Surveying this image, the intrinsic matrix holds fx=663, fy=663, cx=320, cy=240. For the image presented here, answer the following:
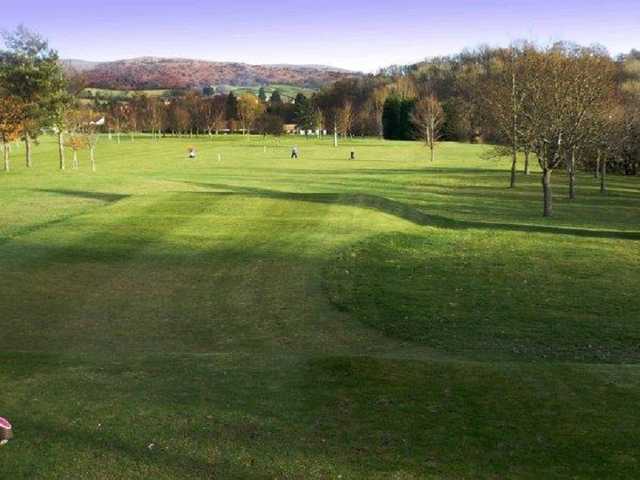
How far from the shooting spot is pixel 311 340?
1421 cm

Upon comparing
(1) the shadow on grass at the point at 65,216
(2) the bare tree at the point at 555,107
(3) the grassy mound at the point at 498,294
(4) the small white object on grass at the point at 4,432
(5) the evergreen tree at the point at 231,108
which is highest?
(5) the evergreen tree at the point at 231,108

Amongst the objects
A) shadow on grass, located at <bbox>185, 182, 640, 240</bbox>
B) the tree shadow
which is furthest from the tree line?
the tree shadow

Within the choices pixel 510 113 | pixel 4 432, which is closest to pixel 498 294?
pixel 4 432

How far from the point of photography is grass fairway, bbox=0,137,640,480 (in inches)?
285

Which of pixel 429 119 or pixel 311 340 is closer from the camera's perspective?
pixel 311 340

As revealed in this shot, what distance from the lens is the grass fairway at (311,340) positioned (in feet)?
23.8

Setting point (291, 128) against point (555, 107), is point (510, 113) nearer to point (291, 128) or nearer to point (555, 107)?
point (555, 107)

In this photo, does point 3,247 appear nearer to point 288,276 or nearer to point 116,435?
point 288,276

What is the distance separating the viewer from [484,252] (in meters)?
24.3

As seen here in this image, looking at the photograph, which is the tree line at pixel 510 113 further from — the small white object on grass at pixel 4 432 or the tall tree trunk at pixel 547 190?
the small white object on grass at pixel 4 432

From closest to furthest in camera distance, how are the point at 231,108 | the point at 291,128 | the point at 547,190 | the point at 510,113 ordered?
the point at 547,190 < the point at 510,113 < the point at 231,108 < the point at 291,128

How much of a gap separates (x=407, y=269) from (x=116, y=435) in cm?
1445

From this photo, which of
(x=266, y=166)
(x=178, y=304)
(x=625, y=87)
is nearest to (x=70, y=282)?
(x=178, y=304)

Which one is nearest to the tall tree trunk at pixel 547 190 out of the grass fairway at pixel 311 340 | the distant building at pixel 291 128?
the grass fairway at pixel 311 340
